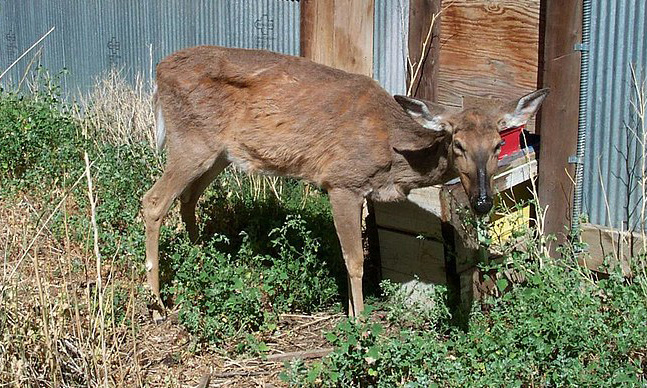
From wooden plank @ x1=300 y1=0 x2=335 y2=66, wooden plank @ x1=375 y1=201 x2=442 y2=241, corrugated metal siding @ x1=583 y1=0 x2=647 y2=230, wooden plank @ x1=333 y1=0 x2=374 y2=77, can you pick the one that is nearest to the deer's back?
wooden plank @ x1=375 y1=201 x2=442 y2=241

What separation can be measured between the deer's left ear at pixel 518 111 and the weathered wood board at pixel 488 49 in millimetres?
1195

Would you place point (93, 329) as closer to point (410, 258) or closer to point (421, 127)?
point (410, 258)

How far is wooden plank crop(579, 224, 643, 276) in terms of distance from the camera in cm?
597

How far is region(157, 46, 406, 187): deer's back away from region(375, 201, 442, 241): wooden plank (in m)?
0.54

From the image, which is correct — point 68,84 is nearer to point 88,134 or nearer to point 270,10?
point 88,134

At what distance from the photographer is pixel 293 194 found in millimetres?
7809

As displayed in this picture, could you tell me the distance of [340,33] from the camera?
8172 mm

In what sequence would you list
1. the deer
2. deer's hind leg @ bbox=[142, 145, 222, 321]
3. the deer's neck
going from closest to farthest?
1. the deer's neck
2. the deer
3. deer's hind leg @ bbox=[142, 145, 222, 321]

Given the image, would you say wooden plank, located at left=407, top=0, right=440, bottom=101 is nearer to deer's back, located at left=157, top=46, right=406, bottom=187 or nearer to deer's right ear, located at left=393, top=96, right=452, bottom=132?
deer's back, located at left=157, top=46, right=406, bottom=187

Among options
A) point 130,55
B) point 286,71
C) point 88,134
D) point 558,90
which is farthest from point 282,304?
point 130,55

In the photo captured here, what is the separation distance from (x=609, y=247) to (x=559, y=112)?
3.38 ft

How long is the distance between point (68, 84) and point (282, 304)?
7.31m

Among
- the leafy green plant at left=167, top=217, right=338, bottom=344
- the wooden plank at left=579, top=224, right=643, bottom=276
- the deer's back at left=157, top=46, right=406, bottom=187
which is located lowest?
the leafy green plant at left=167, top=217, right=338, bottom=344

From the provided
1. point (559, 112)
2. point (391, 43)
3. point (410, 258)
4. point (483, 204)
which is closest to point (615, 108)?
point (559, 112)
